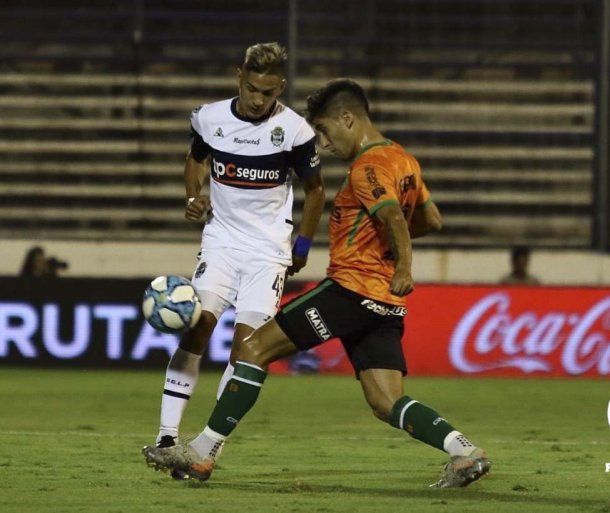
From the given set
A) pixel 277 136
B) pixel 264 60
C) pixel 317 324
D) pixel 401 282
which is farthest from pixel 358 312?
pixel 264 60

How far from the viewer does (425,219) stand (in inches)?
262

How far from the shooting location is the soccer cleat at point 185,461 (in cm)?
647

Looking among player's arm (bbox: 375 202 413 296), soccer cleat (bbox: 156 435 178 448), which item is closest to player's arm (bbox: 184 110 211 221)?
soccer cleat (bbox: 156 435 178 448)

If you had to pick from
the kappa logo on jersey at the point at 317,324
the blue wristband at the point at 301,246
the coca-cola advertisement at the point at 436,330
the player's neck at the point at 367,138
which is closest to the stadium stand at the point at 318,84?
the coca-cola advertisement at the point at 436,330

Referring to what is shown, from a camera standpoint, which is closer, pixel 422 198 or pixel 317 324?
pixel 317 324

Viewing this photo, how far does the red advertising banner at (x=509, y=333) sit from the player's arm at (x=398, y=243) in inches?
294

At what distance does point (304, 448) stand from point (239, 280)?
1461mm

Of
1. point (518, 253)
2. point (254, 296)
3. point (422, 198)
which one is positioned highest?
point (422, 198)

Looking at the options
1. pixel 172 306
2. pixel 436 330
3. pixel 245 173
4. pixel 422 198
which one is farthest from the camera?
pixel 436 330

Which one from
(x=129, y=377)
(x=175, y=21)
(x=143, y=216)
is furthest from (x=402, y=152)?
(x=175, y=21)

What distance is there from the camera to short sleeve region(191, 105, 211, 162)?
289 inches

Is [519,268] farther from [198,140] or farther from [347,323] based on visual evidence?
[347,323]

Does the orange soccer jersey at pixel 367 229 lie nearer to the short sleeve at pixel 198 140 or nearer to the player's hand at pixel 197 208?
the player's hand at pixel 197 208

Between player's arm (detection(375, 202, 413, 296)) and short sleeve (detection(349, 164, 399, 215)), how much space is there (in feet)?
0.08
